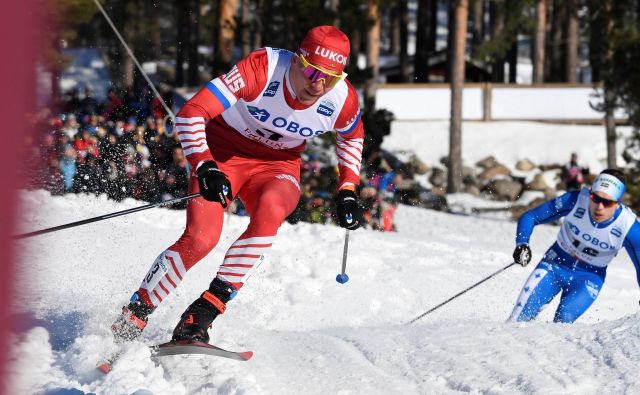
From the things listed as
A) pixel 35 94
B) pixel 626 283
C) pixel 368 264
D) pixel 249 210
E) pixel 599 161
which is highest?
pixel 35 94

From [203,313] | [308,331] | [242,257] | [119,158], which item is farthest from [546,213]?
[119,158]

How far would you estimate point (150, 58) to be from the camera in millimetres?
45219

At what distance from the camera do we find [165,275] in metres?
4.21

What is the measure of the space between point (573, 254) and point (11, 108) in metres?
5.93

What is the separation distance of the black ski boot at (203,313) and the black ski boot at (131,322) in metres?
0.24

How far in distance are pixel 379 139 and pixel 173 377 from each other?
11.9 meters

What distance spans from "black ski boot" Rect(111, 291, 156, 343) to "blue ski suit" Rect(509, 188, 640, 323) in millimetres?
2891

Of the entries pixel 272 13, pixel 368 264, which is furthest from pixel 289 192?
pixel 272 13

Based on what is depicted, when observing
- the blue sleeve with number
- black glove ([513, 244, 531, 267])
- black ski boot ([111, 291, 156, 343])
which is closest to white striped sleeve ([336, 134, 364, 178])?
black ski boot ([111, 291, 156, 343])

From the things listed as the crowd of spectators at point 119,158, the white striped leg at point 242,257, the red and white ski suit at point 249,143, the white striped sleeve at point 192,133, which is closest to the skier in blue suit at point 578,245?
the red and white ski suit at point 249,143

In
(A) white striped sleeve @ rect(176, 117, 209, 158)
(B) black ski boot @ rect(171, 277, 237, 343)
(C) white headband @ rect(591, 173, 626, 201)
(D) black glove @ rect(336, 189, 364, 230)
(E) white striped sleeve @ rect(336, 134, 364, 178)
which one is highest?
(A) white striped sleeve @ rect(176, 117, 209, 158)

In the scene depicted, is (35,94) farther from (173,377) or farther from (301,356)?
(301,356)

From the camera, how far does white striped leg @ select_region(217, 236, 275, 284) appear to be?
420 centimetres

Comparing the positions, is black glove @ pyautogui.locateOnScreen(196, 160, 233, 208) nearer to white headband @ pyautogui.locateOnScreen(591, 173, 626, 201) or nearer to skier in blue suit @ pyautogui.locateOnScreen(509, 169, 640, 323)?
skier in blue suit @ pyautogui.locateOnScreen(509, 169, 640, 323)
